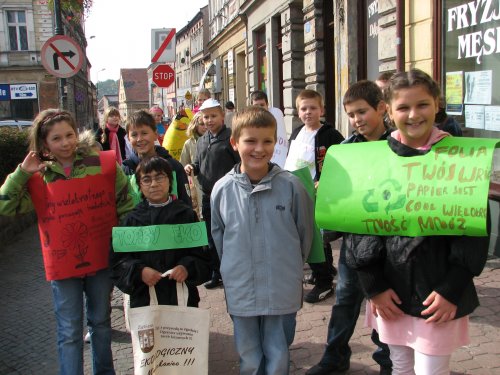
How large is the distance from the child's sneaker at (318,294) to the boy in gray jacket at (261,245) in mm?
1887

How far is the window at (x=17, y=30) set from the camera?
3288 cm

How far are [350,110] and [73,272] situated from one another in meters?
1.93

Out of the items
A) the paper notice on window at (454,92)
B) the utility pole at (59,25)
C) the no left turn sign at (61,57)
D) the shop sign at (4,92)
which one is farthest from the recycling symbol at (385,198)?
the shop sign at (4,92)

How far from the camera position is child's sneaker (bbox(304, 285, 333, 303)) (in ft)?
15.1

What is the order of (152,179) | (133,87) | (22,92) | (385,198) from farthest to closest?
(133,87), (22,92), (152,179), (385,198)

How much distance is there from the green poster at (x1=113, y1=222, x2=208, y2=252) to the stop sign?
321 inches

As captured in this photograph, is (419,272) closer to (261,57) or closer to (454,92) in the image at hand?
(454,92)

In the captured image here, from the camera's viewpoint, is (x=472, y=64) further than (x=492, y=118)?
Yes

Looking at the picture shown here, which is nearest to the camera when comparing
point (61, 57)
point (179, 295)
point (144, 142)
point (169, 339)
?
point (169, 339)

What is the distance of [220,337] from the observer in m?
4.03

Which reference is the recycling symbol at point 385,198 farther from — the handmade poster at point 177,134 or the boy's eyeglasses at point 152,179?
the handmade poster at point 177,134

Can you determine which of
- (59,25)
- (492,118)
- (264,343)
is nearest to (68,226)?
(264,343)

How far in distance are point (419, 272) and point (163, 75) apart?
30.2 ft

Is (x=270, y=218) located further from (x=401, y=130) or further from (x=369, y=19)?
(x=369, y=19)
